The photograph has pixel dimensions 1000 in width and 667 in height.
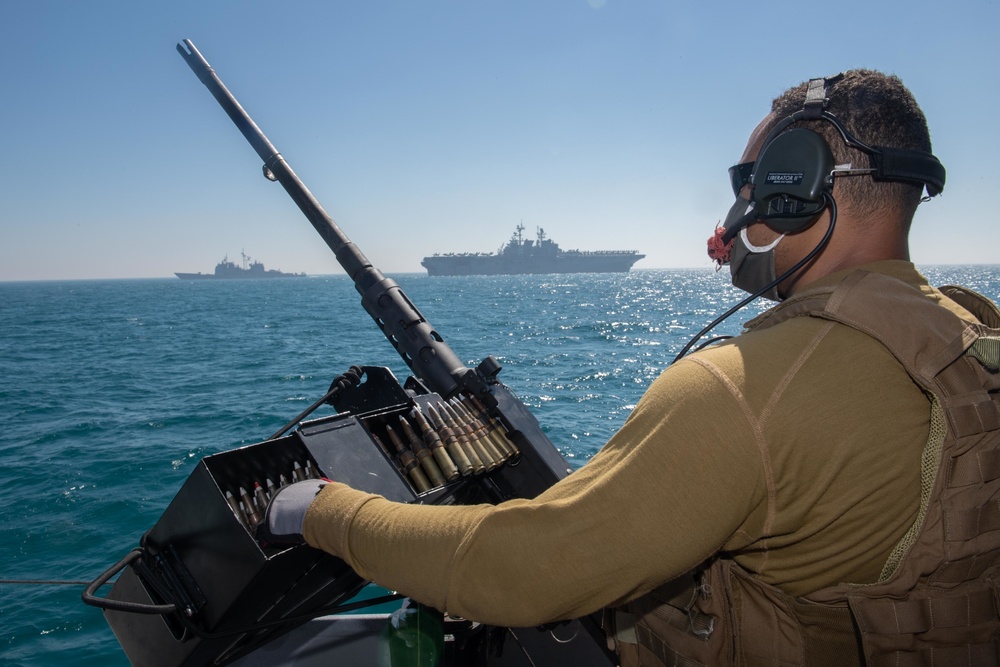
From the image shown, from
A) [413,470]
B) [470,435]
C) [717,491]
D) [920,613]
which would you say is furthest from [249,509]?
[920,613]

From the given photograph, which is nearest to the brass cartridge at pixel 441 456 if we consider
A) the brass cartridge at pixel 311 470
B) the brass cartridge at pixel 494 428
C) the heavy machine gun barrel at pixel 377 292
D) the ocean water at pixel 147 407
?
the brass cartridge at pixel 494 428

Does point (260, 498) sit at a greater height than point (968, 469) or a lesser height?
lesser

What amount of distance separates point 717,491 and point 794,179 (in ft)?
2.83

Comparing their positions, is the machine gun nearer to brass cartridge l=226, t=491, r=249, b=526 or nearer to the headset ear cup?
brass cartridge l=226, t=491, r=249, b=526

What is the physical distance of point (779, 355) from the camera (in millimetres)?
1284

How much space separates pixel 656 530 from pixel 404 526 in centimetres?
60

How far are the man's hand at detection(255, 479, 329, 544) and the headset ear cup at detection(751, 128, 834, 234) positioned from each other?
1543 mm

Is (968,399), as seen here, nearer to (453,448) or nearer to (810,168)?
(810,168)

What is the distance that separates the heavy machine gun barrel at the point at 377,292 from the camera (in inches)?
178

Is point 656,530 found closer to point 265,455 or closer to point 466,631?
point 265,455

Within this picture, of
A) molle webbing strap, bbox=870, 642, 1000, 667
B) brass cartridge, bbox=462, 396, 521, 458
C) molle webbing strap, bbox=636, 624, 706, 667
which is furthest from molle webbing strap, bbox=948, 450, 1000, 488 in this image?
brass cartridge, bbox=462, 396, 521, 458

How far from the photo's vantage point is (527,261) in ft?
554

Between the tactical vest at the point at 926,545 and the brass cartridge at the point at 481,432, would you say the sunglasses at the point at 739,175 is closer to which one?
the tactical vest at the point at 926,545

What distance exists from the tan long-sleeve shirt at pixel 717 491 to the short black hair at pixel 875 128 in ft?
1.56
